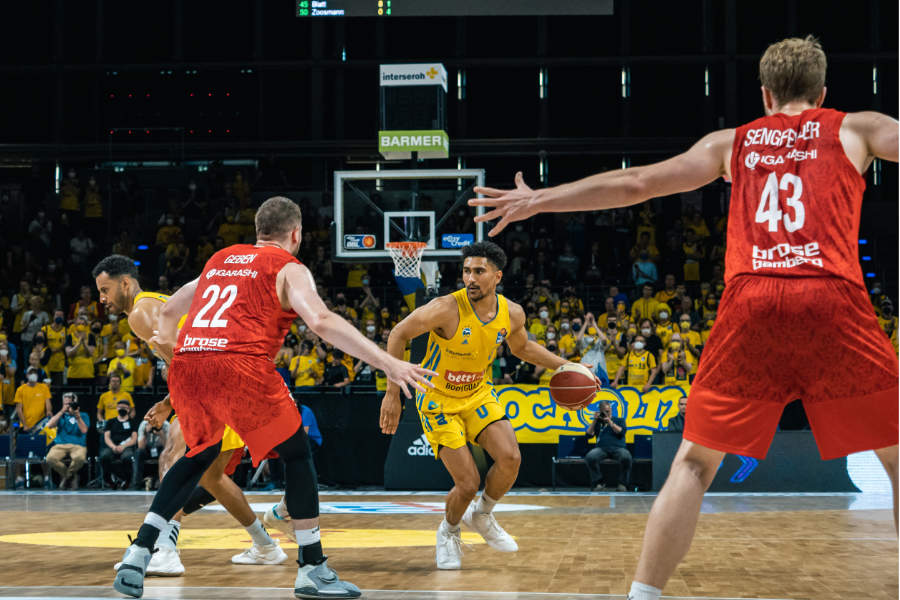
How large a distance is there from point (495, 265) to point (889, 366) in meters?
3.82

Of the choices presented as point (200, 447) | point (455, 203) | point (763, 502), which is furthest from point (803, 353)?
point (455, 203)

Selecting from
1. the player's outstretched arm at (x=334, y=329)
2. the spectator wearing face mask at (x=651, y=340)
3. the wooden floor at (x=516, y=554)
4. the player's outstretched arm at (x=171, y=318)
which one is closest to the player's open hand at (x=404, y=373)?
the player's outstretched arm at (x=334, y=329)

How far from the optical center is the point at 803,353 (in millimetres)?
3408

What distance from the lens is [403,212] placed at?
53.4 feet

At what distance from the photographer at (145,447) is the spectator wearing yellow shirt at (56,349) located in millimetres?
3443

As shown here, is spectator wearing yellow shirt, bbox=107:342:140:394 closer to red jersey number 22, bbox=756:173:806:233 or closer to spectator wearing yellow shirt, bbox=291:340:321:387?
spectator wearing yellow shirt, bbox=291:340:321:387

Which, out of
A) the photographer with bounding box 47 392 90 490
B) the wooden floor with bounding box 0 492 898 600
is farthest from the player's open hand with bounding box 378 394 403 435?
the photographer with bounding box 47 392 90 490

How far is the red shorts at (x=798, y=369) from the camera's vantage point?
3.38m

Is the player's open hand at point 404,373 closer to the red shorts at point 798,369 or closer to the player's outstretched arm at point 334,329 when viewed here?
the player's outstretched arm at point 334,329

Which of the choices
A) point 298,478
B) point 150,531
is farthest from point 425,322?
point 150,531

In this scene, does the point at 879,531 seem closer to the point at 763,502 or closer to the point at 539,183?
the point at 763,502

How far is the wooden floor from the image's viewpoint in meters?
5.49

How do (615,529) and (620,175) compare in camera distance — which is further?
(615,529)

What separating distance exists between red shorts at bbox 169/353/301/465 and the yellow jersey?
188 centimetres
